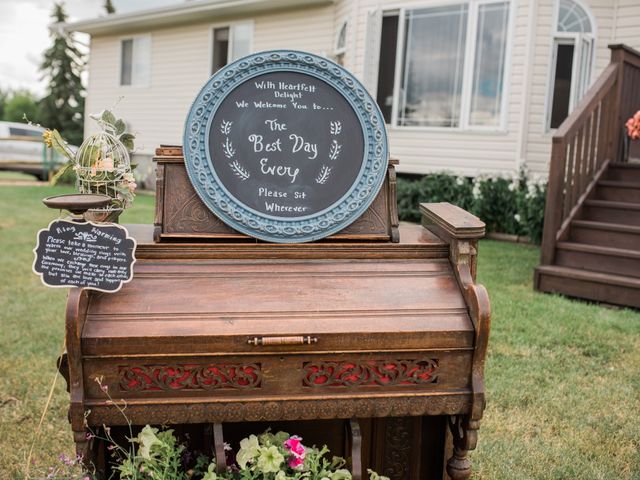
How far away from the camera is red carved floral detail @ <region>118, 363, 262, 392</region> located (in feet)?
7.18

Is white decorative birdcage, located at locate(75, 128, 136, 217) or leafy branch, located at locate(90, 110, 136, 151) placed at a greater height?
leafy branch, located at locate(90, 110, 136, 151)

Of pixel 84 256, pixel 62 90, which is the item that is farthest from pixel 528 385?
pixel 62 90

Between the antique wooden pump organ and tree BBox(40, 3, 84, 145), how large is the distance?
29340mm

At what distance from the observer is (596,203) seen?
22.1 feet

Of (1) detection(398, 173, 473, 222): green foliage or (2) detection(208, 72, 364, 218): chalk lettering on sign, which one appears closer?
(2) detection(208, 72, 364, 218): chalk lettering on sign

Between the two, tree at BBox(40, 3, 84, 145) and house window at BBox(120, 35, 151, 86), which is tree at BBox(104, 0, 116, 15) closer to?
tree at BBox(40, 3, 84, 145)

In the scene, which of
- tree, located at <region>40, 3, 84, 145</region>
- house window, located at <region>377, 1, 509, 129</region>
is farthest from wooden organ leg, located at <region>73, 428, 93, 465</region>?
tree, located at <region>40, 3, 84, 145</region>

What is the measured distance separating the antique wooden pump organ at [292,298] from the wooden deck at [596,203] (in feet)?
12.7

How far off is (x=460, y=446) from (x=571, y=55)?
818 centimetres

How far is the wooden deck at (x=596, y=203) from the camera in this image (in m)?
6.09

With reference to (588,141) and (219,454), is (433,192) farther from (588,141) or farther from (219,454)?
(219,454)

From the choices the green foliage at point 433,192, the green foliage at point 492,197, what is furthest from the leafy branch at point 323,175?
the green foliage at point 433,192

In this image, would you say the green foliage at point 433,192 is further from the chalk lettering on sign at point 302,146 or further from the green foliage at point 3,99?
the green foliage at point 3,99

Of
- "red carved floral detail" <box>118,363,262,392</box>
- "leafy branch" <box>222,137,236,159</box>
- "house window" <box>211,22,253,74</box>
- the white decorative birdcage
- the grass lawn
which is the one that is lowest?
the grass lawn
